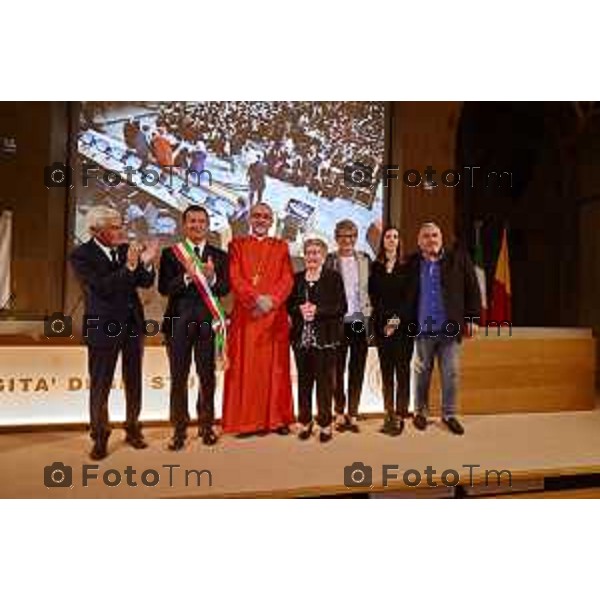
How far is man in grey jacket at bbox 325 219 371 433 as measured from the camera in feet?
8.02

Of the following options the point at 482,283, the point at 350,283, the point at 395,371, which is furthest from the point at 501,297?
the point at 350,283

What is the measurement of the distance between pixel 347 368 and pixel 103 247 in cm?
97

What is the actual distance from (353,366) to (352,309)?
0.21 metres

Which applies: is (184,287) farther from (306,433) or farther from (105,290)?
(306,433)

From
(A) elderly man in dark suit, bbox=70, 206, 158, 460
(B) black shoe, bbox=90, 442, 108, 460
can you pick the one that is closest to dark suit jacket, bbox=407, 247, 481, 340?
(A) elderly man in dark suit, bbox=70, 206, 158, 460

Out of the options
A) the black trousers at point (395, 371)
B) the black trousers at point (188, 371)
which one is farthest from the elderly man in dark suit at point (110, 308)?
the black trousers at point (395, 371)

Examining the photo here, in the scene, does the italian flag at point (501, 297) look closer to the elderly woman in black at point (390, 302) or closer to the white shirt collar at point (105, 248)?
the elderly woman in black at point (390, 302)

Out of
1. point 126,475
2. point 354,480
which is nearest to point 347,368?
point 354,480

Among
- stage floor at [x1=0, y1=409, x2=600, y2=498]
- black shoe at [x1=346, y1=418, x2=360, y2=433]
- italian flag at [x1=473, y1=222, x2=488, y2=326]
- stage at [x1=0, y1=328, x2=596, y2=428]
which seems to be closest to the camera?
stage floor at [x1=0, y1=409, x2=600, y2=498]

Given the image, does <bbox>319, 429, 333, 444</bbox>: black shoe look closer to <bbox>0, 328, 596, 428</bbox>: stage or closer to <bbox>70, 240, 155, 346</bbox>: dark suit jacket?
<bbox>0, 328, 596, 428</bbox>: stage

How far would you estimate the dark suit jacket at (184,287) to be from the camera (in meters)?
2.32

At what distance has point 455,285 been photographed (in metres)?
2.49

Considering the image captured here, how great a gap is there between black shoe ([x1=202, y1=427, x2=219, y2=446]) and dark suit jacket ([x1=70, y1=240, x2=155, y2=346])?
1.39 feet

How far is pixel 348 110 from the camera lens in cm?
243
